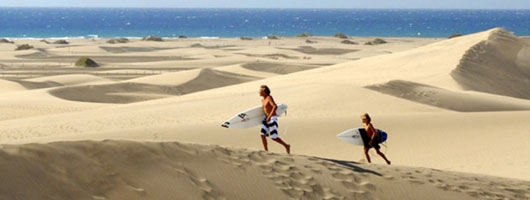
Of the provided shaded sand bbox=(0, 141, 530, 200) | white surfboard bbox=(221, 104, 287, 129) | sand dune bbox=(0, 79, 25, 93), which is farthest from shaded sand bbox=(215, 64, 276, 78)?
shaded sand bbox=(0, 141, 530, 200)

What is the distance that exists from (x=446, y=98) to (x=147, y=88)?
12.1 meters

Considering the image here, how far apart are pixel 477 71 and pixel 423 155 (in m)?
13.4

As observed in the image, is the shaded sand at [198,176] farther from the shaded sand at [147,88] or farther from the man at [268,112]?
the shaded sand at [147,88]

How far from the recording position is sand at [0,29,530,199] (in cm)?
768

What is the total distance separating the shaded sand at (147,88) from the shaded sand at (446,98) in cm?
949

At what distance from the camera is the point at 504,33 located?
32.0 metres

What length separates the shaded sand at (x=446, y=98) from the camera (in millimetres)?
19969

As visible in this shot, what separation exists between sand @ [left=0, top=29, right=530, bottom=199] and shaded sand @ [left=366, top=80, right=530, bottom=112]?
46 mm

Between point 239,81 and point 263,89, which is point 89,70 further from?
point 263,89

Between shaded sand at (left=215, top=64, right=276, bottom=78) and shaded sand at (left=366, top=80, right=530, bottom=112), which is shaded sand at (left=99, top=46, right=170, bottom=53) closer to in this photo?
shaded sand at (left=215, top=64, right=276, bottom=78)

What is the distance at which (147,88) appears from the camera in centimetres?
2933

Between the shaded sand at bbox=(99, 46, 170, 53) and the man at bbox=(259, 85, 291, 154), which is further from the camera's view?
the shaded sand at bbox=(99, 46, 170, 53)

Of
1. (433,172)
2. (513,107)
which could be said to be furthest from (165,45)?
(433,172)

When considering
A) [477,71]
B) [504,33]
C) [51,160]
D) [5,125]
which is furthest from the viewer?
[504,33]
